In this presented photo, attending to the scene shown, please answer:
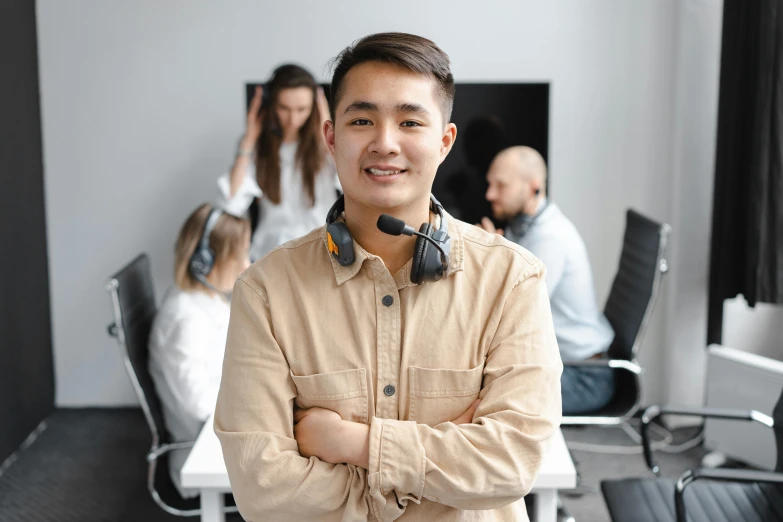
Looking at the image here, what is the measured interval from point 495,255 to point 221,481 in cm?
100

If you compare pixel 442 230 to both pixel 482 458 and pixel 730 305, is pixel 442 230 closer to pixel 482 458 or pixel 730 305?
pixel 482 458

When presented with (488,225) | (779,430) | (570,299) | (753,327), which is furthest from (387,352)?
(753,327)

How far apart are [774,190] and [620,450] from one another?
132 cm

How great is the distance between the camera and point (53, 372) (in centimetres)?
430

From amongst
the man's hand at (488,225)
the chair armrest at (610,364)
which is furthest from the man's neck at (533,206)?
the chair armrest at (610,364)

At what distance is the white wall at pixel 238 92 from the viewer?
402cm

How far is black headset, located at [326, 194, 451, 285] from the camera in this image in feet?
4.43

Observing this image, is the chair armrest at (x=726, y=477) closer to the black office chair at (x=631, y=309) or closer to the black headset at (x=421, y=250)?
the black office chair at (x=631, y=309)

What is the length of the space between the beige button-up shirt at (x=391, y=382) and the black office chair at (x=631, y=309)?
1602mm

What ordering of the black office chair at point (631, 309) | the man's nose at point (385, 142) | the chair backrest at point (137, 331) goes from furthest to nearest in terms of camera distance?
the black office chair at point (631, 309) < the chair backrest at point (137, 331) < the man's nose at point (385, 142)

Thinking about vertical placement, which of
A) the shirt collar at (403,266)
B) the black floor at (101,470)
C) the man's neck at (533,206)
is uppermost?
the shirt collar at (403,266)

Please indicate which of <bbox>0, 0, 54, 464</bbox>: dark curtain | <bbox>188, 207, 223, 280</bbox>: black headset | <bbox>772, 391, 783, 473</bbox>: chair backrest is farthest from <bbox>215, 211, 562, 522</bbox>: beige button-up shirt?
<bbox>0, 0, 54, 464</bbox>: dark curtain

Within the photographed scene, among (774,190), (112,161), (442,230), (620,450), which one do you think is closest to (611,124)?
(774,190)

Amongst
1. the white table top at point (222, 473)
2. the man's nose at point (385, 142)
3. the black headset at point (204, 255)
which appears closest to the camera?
the man's nose at point (385, 142)
